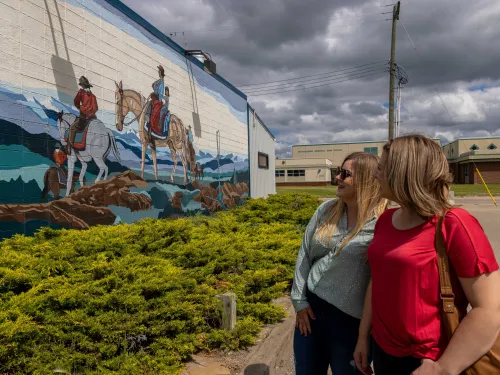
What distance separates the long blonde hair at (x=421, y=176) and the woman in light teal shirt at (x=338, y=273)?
0.58 metres

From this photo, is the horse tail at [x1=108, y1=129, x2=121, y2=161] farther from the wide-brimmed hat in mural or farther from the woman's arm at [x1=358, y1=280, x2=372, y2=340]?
the woman's arm at [x1=358, y1=280, x2=372, y2=340]

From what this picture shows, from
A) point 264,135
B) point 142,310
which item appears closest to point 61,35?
point 142,310

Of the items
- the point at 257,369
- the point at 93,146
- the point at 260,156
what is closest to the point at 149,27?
the point at 93,146

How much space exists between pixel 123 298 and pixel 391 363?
2195mm

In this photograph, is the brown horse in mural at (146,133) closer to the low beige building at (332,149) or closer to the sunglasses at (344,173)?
the sunglasses at (344,173)

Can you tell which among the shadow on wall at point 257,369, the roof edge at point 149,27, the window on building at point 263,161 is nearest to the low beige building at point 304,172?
the window on building at point 263,161

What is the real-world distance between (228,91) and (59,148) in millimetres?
9175

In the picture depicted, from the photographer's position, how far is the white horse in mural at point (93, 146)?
6.61 meters

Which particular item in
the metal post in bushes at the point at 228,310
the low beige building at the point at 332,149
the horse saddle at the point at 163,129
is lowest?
the metal post in bushes at the point at 228,310

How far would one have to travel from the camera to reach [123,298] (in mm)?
3246

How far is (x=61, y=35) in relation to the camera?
661 cm

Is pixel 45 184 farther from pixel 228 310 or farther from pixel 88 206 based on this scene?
pixel 228 310

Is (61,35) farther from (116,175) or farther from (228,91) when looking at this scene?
(228,91)

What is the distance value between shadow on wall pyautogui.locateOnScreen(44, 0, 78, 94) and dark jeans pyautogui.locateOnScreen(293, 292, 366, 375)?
230 inches
